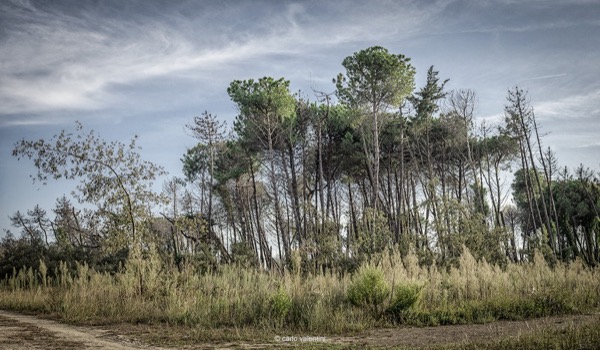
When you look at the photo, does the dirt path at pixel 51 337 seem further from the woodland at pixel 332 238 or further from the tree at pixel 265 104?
the tree at pixel 265 104

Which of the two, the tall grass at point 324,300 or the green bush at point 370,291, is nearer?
the tall grass at point 324,300

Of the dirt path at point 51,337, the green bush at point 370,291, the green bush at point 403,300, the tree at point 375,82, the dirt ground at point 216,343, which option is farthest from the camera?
the tree at point 375,82

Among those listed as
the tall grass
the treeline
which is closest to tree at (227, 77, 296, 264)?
the treeline

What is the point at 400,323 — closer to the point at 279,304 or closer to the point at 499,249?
the point at 279,304

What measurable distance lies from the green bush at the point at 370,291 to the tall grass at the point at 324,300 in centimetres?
2

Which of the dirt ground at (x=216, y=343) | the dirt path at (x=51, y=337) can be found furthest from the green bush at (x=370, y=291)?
the dirt path at (x=51, y=337)

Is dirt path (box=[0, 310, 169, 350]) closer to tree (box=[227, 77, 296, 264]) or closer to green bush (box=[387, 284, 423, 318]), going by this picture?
green bush (box=[387, 284, 423, 318])

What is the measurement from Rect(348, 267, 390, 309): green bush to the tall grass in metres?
0.02

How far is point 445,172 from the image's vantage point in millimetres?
33438

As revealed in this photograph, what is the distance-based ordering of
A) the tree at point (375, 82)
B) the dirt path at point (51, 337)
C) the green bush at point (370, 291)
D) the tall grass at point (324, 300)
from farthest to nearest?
the tree at point (375, 82)
the green bush at point (370, 291)
the tall grass at point (324, 300)
the dirt path at point (51, 337)

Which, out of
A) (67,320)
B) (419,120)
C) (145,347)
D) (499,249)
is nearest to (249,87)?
(419,120)

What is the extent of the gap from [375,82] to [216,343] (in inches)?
844

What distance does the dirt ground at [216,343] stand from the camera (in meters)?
6.46

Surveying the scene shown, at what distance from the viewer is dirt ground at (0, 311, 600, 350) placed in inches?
255
